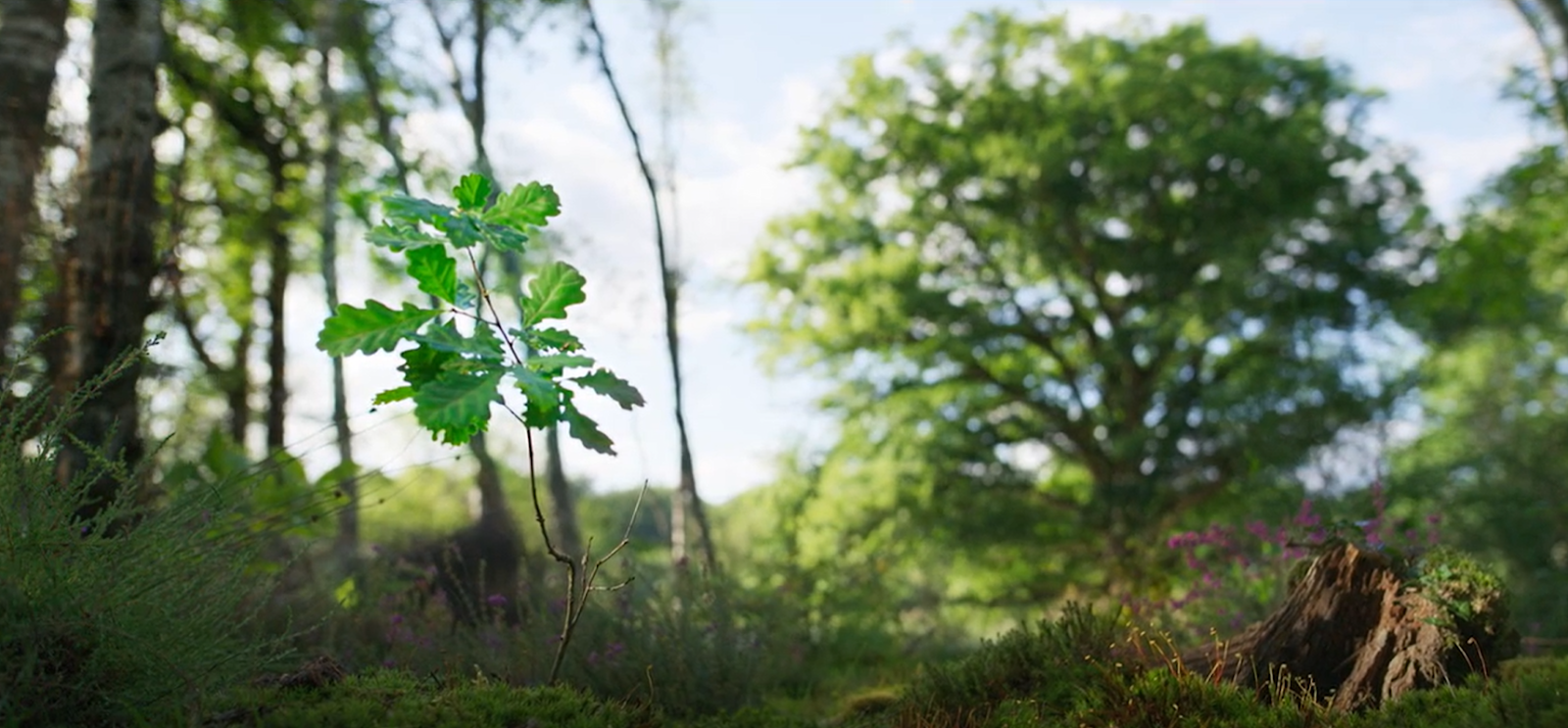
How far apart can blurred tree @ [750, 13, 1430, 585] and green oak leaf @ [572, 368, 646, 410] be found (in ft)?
36.1

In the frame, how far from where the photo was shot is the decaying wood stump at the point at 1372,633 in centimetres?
357

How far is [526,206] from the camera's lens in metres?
2.85

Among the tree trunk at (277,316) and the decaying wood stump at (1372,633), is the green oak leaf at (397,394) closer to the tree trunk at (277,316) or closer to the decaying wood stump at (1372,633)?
the decaying wood stump at (1372,633)

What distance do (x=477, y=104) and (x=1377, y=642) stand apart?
36.0ft

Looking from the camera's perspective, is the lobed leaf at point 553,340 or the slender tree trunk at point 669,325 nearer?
the lobed leaf at point 553,340

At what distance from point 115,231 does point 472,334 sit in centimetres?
320

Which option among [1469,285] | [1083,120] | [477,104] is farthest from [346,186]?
[1469,285]

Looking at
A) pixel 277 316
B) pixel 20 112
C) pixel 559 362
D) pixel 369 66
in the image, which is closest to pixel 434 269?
pixel 559 362

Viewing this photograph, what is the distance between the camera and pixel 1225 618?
5715 mm

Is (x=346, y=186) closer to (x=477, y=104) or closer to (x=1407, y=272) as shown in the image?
(x=477, y=104)

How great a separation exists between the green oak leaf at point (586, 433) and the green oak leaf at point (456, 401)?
8.2 inches

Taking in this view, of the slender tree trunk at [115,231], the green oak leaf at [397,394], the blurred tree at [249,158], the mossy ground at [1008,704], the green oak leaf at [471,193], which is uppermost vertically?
the blurred tree at [249,158]

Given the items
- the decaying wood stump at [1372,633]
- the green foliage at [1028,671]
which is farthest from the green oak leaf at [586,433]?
the decaying wood stump at [1372,633]

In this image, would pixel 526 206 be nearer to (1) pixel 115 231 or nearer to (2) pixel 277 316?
(1) pixel 115 231
